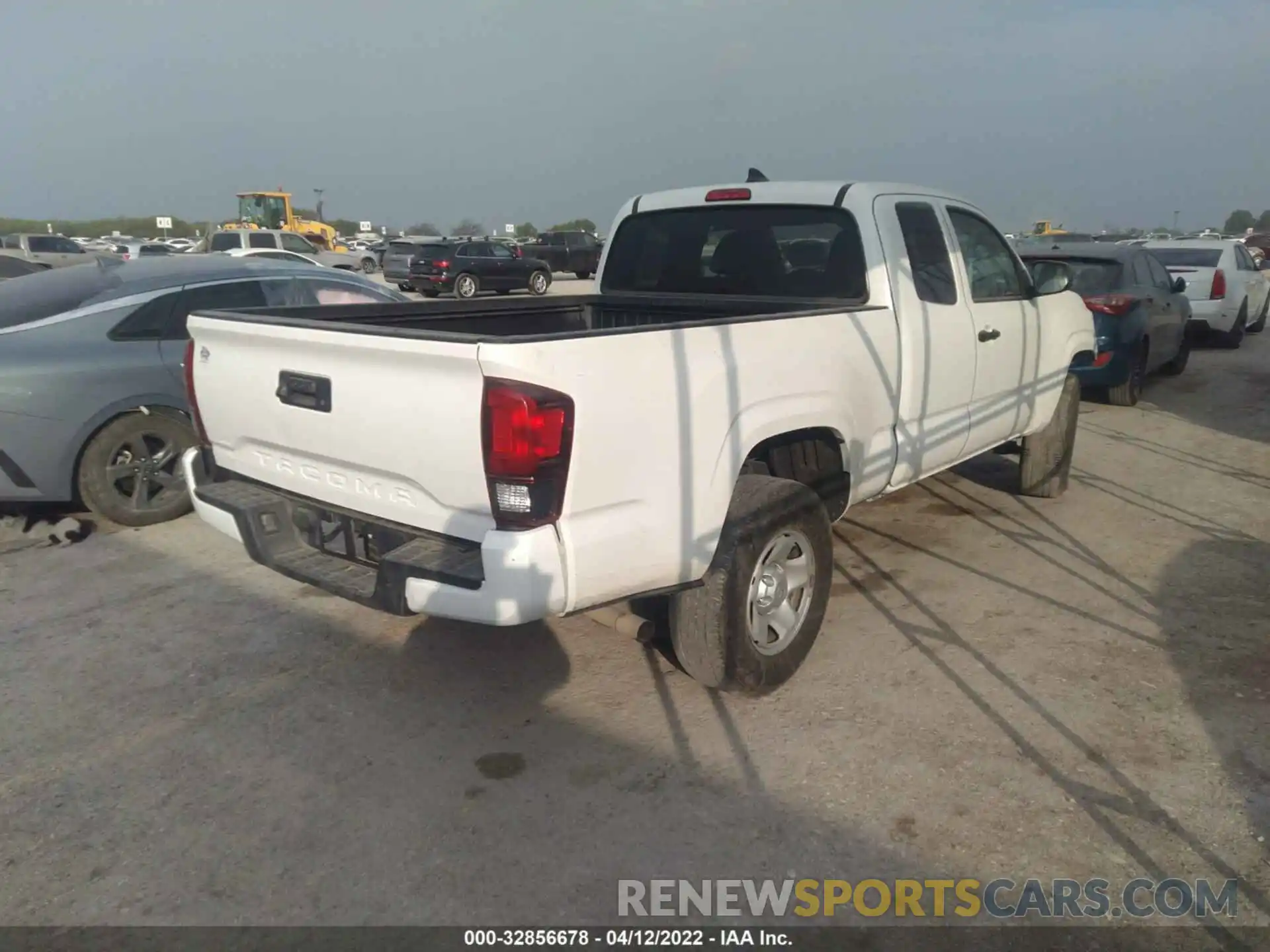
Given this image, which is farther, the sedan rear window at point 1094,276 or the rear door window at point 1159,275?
the rear door window at point 1159,275

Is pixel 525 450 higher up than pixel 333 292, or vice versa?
pixel 333 292

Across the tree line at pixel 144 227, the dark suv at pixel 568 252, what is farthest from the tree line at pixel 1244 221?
the dark suv at pixel 568 252

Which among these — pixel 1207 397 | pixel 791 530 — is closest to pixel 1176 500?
pixel 791 530

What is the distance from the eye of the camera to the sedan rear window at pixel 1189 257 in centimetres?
1369

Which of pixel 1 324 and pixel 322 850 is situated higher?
pixel 1 324

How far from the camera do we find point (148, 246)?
36.7 metres

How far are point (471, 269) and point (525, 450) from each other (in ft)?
83.9

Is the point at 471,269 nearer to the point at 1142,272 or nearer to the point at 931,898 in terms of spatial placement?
the point at 1142,272

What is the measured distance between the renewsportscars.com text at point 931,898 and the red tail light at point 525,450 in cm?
115

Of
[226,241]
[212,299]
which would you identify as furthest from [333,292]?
[226,241]

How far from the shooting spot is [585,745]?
343 centimetres

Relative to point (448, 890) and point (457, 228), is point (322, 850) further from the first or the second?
point (457, 228)

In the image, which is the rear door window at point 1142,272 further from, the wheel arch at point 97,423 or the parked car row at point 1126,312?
the wheel arch at point 97,423

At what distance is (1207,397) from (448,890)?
10847 millimetres
